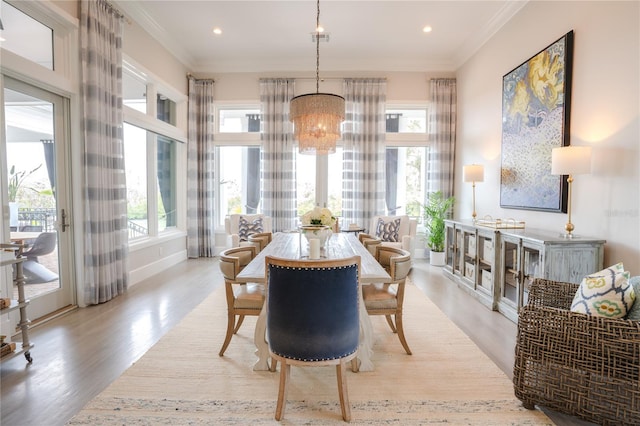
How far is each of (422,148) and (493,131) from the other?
5.69ft

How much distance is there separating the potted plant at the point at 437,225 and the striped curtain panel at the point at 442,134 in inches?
12.1

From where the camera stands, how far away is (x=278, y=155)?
5.94 meters

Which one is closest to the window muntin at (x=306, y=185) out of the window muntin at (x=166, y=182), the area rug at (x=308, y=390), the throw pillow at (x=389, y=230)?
the throw pillow at (x=389, y=230)

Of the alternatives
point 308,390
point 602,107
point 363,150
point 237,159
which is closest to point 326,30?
point 363,150

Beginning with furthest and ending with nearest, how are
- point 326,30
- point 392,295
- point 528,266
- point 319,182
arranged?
1. point 319,182
2. point 326,30
3. point 528,266
4. point 392,295

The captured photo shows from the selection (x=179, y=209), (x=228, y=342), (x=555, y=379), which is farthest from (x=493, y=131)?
(x=179, y=209)

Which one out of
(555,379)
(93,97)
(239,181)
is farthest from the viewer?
(239,181)

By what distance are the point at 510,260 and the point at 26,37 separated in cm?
522

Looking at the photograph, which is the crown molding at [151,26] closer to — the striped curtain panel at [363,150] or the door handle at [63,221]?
the door handle at [63,221]

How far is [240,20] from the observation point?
14.8 ft

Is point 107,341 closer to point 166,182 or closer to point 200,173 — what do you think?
point 166,182

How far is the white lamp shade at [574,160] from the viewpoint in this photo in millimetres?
2703

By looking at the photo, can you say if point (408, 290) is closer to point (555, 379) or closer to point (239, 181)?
point (555, 379)

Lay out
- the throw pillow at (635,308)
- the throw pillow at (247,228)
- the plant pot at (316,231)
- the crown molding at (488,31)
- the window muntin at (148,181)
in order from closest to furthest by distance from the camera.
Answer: the throw pillow at (635,308), the plant pot at (316,231), the crown molding at (488,31), the window muntin at (148,181), the throw pillow at (247,228)
